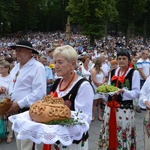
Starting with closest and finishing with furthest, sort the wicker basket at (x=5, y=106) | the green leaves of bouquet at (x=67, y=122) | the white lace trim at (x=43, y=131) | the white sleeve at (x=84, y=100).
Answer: the white lace trim at (x=43, y=131)
the green leaves of bouquet at (x=67, y=122)
the white sleeve at (x=84, y=100)
the wicker basket at (x=5, y=106)

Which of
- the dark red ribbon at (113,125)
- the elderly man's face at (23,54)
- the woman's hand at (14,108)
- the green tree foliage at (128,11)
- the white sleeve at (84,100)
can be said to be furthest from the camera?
the green tree foliage at (128,11)

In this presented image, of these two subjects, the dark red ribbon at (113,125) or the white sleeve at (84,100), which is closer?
the white sleeve at (84,100)

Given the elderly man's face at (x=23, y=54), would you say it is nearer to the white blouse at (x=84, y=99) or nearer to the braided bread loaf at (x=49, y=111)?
the white blouse at (x=84, y=99)

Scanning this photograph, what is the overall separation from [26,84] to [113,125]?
1778mm

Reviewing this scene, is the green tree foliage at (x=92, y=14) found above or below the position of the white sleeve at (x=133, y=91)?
above

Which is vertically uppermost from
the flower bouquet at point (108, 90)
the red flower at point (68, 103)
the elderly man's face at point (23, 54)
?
the elderly man's face at point (23, 54)

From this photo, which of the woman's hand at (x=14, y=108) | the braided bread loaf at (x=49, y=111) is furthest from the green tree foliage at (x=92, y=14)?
the braided bread loaf at (x=49, y=111)

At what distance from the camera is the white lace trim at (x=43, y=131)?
216cm

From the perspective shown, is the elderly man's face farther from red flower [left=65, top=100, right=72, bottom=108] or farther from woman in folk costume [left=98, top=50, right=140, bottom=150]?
woman in folk costume [left=98, top=50, right=140, bottom=150]

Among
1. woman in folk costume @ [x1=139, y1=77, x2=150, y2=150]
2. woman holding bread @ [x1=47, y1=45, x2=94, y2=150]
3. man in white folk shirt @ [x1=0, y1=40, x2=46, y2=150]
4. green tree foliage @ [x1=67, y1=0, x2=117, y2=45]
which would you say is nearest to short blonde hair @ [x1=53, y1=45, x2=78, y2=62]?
woman holding bread @ [x1=47, y1=45, x2=94, y2=150]

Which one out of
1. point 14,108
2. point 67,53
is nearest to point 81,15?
point 14,108

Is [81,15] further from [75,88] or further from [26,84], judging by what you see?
[75,88]

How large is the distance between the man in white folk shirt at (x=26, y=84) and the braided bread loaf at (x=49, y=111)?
1369 mm

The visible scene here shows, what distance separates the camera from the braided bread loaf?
2254 mm
